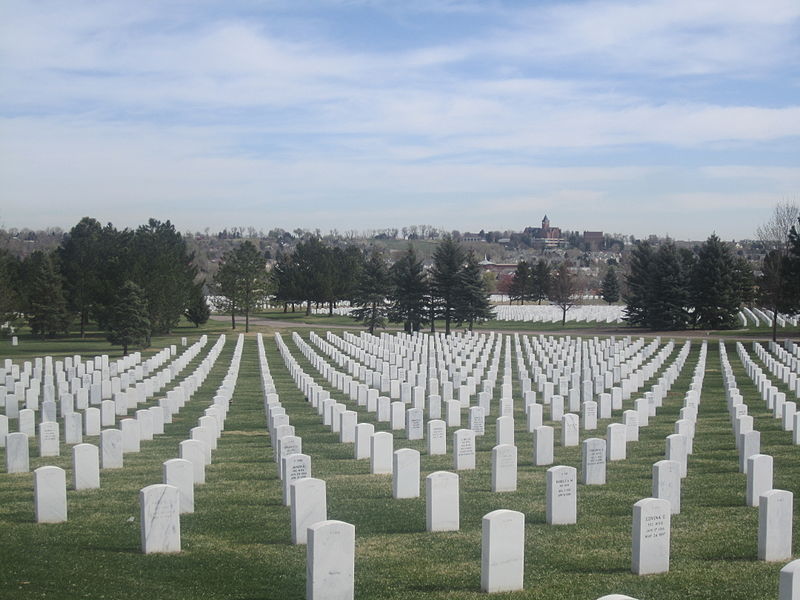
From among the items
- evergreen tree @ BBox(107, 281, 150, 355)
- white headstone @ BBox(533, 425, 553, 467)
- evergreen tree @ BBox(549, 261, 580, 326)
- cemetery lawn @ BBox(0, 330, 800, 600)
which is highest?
evergreen tree @ BBox(549, 261, 580, 326)

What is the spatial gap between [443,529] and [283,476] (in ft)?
9.20

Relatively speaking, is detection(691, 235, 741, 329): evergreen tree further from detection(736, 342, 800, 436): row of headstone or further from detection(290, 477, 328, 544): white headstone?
detection(290, 477, 328, 544): white headstone

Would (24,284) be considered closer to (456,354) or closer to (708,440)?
(456,354)

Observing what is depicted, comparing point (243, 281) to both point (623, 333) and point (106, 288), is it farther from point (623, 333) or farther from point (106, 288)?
point (623, 333)

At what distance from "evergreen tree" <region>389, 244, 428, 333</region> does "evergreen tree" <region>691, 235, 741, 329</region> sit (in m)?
18.2

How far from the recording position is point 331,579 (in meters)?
8.06

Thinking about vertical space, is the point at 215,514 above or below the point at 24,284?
below

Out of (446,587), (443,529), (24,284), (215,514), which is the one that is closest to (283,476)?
(215,514)

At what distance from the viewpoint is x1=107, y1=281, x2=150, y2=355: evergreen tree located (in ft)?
147

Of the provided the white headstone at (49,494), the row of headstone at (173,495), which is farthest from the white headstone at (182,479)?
the white headstone at (49,494)

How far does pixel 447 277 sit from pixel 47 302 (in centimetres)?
2614

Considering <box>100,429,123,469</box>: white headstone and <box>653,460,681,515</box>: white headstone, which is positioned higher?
<box>653,460,681,515</box>: white headstone

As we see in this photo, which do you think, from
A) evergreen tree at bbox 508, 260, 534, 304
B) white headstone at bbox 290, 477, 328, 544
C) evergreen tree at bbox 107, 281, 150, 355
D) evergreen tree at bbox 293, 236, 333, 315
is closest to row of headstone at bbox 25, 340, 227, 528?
white headstone at bbox 290, 477, 328, 544

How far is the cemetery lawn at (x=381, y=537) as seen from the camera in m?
8.73
